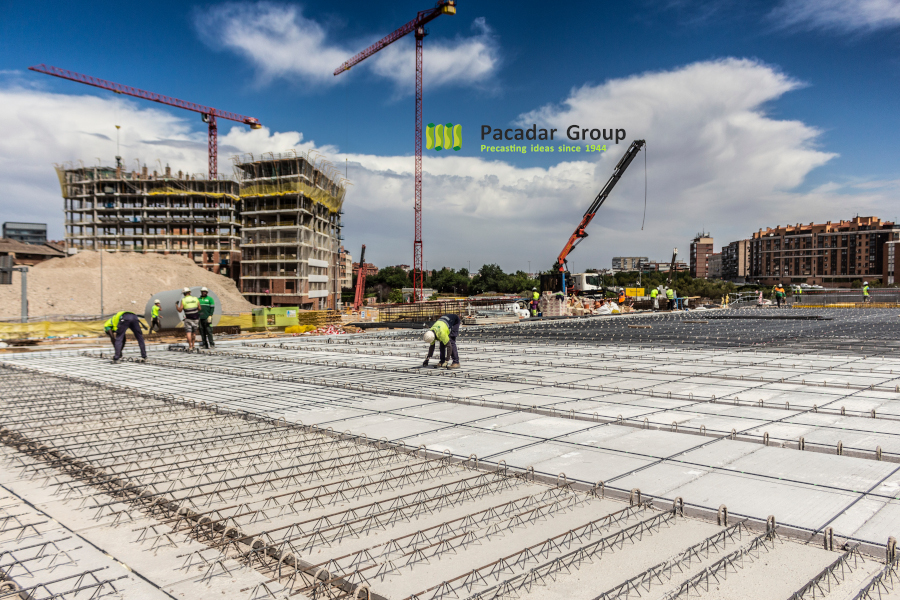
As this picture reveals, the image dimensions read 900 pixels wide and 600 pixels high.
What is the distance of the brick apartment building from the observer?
11088 cm

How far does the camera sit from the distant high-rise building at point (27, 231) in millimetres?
134875

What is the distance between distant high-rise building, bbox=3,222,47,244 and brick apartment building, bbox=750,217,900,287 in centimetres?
17931

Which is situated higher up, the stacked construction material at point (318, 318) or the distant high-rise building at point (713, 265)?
the distant high-rise building at point (713, 265)

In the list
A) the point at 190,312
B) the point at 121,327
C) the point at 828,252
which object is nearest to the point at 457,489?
the point at 121,327

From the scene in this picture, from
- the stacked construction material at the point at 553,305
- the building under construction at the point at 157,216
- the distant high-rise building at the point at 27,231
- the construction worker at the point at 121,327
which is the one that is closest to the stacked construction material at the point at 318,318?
the stacked construction material at the point at 553,305

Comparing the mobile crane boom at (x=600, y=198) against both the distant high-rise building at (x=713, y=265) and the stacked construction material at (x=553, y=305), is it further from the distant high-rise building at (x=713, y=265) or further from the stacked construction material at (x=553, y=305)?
the distant high-rise building at (x=713, y=265)

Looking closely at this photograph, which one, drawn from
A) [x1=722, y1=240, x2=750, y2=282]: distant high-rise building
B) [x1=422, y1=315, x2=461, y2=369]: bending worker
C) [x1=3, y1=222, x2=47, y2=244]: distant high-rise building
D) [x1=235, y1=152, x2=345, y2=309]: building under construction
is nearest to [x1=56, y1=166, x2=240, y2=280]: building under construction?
[x1=235, y1=152, x2=345, y2=309]: building under construction

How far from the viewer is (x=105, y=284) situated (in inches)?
1895

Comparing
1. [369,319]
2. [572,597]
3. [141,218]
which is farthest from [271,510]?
[141,218]

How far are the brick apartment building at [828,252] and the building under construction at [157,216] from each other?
118 m

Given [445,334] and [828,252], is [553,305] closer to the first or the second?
[445,334]

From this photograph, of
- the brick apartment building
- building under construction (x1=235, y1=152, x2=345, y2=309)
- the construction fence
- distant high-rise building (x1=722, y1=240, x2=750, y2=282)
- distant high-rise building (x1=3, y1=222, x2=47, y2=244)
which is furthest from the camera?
distant high-rise building (x1=722, y1=240, x2=750, y2=282)

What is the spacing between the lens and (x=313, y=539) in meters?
3.27

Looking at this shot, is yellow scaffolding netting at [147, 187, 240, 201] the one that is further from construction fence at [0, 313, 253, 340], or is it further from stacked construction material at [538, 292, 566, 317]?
stacked construction material at [538, 292, 566, 317]
